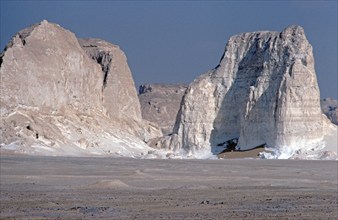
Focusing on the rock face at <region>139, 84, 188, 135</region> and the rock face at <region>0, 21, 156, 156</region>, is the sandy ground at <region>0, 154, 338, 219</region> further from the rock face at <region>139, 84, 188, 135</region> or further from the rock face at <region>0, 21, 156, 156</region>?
Result: the rock face at <region>139, 84, 188, 135</region>

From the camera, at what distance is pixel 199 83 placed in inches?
2987

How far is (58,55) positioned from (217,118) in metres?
27.2

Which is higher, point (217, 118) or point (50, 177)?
point (217, 118)

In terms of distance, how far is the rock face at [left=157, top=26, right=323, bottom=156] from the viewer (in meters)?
66.6

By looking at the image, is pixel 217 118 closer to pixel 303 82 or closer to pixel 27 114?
pixel 303 82

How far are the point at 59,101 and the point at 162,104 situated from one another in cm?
7904

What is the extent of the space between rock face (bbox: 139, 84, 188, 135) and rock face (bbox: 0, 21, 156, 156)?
47957 mm

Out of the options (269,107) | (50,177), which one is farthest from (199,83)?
(50,177)

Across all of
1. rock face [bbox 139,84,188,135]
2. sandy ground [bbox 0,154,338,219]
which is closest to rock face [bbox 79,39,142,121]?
rock face [bbox 139,84,188,135]

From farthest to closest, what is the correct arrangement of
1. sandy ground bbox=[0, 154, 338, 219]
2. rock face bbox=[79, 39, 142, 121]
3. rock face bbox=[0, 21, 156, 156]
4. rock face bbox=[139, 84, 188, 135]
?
rock face bbox=[139, 84, 188, 135] < rock face bbox=[79, 39, 142, 121] < rock face bbox=[0, 21, 156, 156] < sandy ground bbox=[0, 154, 338, 219]

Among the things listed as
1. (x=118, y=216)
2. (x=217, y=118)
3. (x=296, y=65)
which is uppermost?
(x=296, y=65)

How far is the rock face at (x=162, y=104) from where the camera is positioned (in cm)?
15975

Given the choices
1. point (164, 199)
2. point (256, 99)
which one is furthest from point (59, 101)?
point (164, 199)

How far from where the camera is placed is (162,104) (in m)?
167
